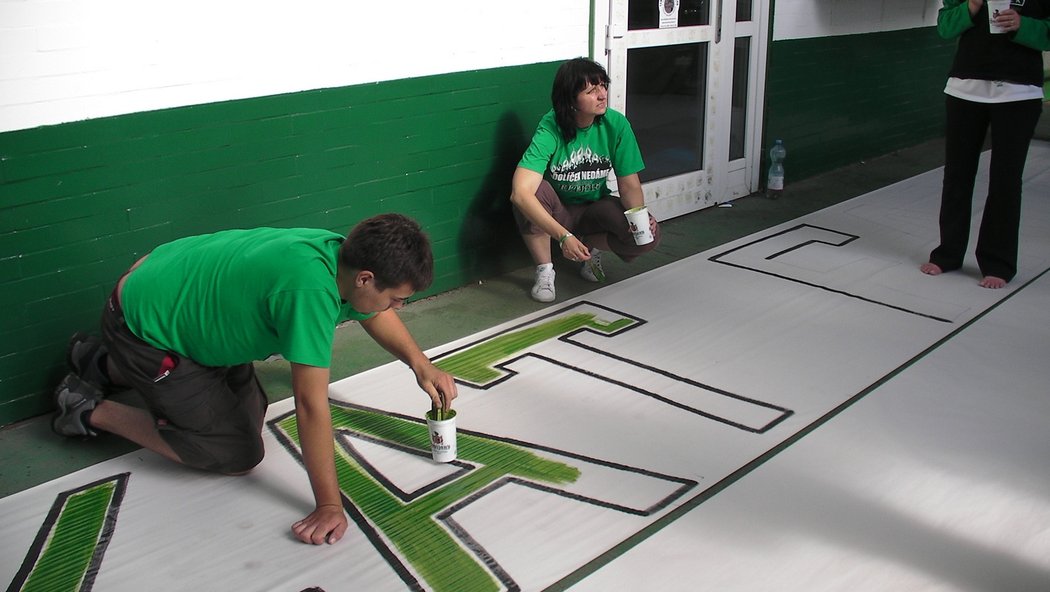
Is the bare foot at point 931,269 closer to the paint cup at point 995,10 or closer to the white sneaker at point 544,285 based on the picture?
the paint cup at point 995,10

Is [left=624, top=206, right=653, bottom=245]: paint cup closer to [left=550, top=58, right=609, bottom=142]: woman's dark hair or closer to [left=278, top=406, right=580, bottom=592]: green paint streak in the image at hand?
[left=550, top=58, right=609, bottom=142]: woman's dark hair

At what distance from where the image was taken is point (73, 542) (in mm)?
2230

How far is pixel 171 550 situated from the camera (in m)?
2.20

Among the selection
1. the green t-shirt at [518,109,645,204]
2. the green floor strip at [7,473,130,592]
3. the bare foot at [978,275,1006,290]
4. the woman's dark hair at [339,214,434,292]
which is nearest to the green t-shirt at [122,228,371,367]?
the woman's dark hair at [339,214,434,292]

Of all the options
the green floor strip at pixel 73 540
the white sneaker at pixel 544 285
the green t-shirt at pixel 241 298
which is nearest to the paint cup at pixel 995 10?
the white sneaker at pixel 544 285

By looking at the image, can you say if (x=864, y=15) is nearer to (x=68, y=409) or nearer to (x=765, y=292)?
(x=765, y=292)

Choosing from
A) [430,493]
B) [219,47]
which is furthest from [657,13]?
[430,493]

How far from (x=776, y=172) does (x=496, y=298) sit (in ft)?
7.54

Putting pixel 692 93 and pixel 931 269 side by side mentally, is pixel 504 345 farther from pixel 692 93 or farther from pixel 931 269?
pixel 692 93

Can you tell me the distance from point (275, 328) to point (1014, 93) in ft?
10.2

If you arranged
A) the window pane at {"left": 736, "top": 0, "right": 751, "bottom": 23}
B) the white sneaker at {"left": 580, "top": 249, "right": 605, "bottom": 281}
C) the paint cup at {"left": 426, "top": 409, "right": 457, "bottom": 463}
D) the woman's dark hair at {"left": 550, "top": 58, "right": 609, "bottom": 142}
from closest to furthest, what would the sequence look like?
the paint cup at {"left": 426, "top": 409, "right": 457, "bottom": 463}
the woman's dark hair at {"left": 550, "top": 58, "right": 609, "bottom": 142}
the white sneaker at {"left": 580, "top": 249, "right": 605, "bottom": 281}
the window pane at {"left": 736, "top": 0, "right": 751, "bottom": 23}

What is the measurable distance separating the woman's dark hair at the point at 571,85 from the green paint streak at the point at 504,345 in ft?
2.63

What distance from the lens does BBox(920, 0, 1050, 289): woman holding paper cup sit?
3.60 meters

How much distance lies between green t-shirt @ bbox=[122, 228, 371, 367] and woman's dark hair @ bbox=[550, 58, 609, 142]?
1657mm
